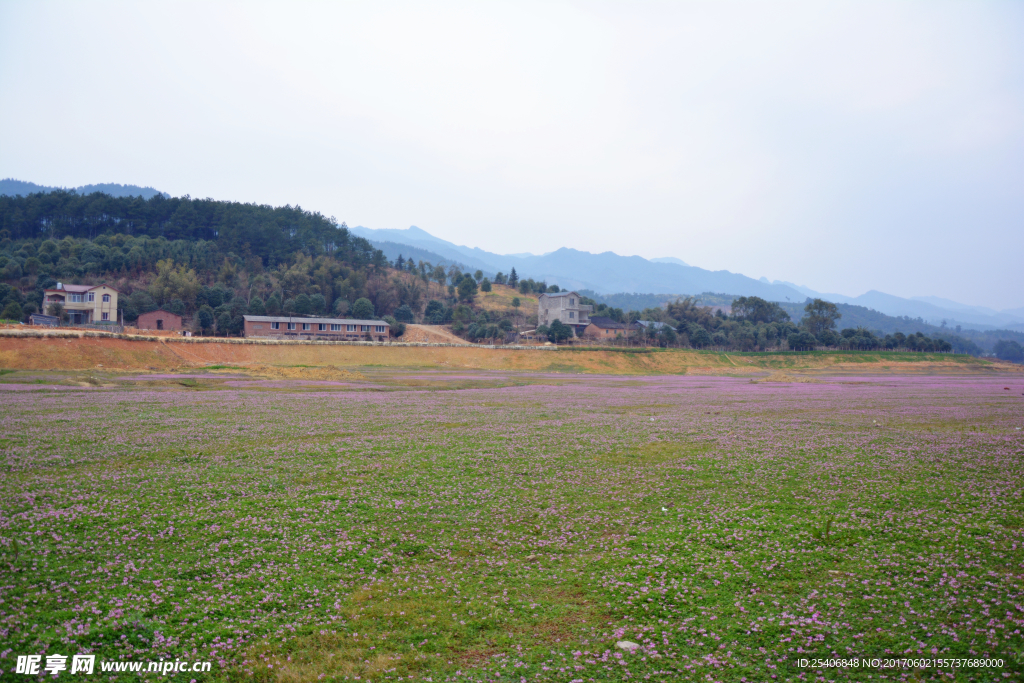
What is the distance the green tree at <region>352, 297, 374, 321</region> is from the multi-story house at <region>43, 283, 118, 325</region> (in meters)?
44.3

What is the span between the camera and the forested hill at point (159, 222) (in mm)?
137875

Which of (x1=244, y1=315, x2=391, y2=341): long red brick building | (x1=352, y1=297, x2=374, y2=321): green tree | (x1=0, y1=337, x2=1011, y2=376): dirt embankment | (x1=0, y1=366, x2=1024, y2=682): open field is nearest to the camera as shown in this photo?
(x1=0, y1=366, x2=1024, y2=682): open field

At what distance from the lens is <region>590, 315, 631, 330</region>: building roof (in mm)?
124900

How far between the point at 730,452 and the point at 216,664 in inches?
761

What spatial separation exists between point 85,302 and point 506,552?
113517mm

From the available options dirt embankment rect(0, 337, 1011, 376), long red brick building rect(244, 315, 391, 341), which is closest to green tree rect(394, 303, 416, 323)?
long red brick building rect(244, 315, 391, 341)

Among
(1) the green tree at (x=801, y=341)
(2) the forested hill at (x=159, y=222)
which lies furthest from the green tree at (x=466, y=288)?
(1) the green tree at (x=801, y=341)

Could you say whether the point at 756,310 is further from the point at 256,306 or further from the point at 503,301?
the point at 256,306

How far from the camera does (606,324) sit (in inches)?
4990

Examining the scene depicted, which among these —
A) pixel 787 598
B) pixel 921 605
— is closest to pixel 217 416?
pixel 787 598

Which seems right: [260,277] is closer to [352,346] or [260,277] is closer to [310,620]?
[352,346]

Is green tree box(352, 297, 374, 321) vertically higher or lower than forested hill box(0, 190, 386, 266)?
lower

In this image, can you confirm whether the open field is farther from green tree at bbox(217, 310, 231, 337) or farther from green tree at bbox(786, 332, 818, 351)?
green tree at bbox(786, 332, 818, 351)

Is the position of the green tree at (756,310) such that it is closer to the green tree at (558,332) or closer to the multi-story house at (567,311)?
the multi-story house at (567,311)
